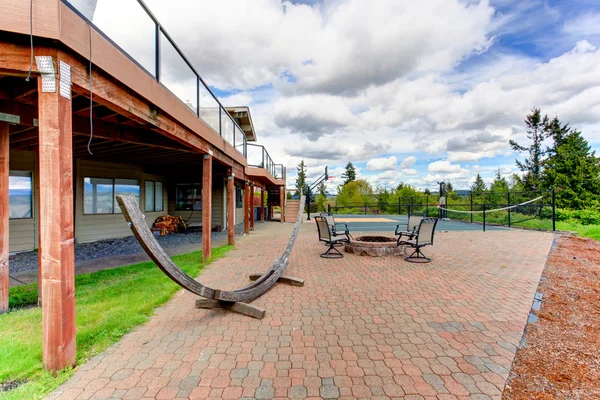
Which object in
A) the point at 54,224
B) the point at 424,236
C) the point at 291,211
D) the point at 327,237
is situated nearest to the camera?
the point at 54,224

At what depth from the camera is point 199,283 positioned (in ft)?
9.71

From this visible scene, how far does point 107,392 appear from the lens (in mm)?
2049

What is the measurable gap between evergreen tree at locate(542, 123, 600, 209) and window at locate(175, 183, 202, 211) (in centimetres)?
2521

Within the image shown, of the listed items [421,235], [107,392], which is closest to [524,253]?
[421,235]

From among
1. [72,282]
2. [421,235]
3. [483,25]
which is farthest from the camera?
[483,25]

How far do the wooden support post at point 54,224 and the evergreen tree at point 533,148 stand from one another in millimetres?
37955

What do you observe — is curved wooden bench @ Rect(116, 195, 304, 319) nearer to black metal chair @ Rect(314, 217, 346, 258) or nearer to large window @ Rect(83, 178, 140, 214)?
black metal chair @ Rect(314, 217, 346, 258)

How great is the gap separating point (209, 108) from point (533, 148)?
3783cm

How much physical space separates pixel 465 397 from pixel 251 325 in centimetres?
216

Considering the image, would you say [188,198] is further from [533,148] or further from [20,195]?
[533,148]

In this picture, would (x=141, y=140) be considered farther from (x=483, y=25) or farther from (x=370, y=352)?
(x=483, y=25)

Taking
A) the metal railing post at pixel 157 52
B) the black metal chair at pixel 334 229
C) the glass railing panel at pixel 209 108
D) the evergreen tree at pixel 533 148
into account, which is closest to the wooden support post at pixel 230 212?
the glass railing panel at pixel 209 108

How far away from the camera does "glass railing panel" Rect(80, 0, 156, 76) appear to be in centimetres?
292

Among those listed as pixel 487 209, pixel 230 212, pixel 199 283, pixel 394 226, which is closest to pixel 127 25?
pixel 199 283
